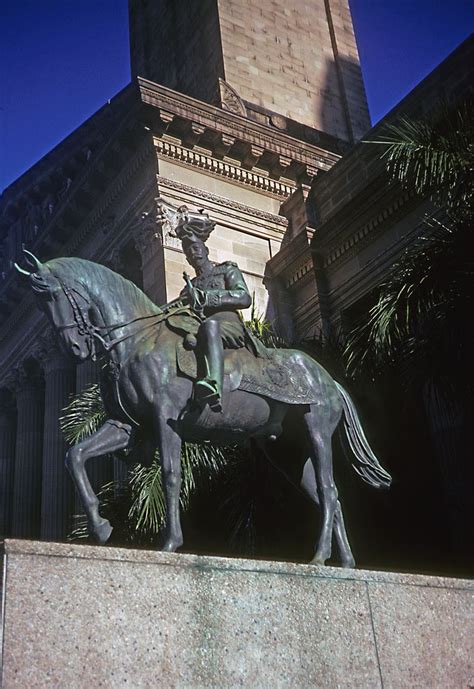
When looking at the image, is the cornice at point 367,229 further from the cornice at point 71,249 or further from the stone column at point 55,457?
the stone column at point 55,457

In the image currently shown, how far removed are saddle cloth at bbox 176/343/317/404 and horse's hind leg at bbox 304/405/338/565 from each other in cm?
17

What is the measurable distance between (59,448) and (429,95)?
14240 mm

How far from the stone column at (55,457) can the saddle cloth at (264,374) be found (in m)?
15.5

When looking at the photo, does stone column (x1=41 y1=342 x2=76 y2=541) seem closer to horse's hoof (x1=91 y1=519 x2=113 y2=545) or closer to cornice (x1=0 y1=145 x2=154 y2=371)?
cornice (x1=0 y1=145 x2=154 y2=371)

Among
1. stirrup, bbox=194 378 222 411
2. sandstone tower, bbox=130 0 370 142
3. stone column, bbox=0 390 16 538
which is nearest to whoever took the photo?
stirrup, bbox=194 378 222 411

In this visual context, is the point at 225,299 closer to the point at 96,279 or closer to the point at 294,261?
the point at 96,279

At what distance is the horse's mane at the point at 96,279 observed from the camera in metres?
7.21

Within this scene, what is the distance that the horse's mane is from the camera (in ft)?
23.7

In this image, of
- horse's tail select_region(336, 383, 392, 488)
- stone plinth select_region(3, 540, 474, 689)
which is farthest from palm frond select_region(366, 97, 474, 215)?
stone plinth select_region(3, 540, 474, 689)

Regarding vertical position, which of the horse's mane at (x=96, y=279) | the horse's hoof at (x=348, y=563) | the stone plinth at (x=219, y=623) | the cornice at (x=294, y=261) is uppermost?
the cornice at (x=294, y=261)

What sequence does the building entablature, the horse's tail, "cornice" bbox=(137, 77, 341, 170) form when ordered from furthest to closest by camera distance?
the building entablature → "cornice" bbox=(137, 77, 341, 170) → the horse's tail

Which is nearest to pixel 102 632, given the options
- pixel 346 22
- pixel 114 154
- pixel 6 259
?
pixel 114 154

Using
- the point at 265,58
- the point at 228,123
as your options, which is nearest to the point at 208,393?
the point at 228,123

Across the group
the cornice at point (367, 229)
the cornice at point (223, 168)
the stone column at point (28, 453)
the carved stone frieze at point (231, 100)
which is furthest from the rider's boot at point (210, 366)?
the stone column at point (28, 453)
